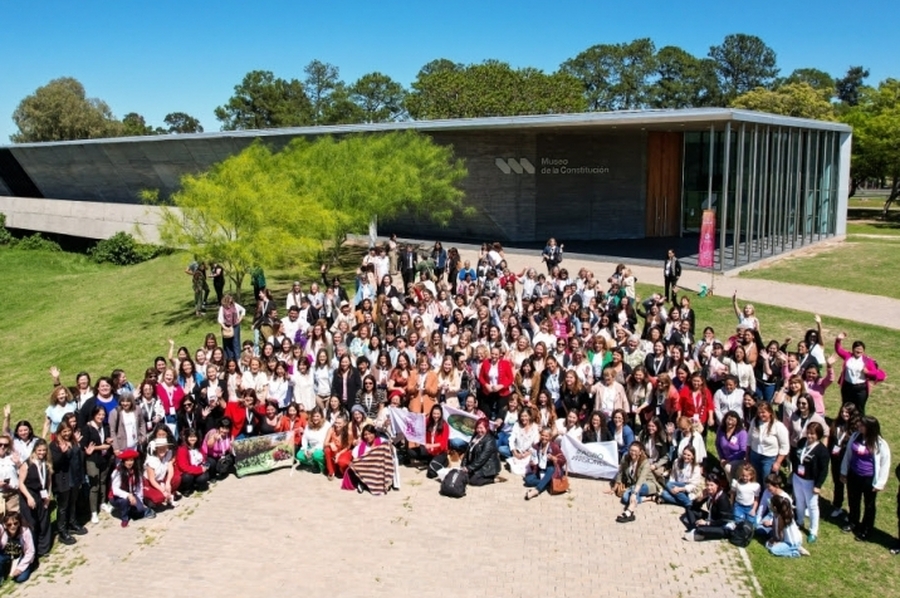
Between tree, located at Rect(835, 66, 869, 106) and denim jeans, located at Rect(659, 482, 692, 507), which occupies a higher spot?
tree, located at Rect(835, 66, 869, 106)

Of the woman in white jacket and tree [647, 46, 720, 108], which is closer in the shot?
the woman in white jacket

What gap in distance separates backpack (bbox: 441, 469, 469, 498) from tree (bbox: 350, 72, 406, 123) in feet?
287

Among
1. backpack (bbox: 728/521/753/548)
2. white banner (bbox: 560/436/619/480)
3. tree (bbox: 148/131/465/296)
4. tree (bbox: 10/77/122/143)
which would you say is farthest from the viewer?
tree (bbox: 10/77/122/143)

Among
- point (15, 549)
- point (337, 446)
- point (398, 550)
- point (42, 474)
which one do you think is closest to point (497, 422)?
point (337, 446)

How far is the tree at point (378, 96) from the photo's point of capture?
95.6 m

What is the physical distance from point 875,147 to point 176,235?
3748 cm

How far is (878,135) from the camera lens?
43.5 meters

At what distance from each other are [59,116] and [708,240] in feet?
231

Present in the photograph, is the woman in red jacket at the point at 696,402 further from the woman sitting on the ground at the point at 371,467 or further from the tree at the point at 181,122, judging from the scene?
the tree at the point at 181,122

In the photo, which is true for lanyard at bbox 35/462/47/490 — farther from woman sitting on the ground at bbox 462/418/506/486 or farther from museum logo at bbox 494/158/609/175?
museum logo at bbox 494/158/609/175

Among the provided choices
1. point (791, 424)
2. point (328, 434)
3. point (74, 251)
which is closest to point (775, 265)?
point (791, 424)

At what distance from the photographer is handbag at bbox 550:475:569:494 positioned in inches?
420

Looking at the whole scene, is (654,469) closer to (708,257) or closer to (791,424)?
(791,424)

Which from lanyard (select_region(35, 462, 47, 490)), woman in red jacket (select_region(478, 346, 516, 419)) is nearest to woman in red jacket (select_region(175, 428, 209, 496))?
lanyard (select_region(35, 462, 47, 490))
